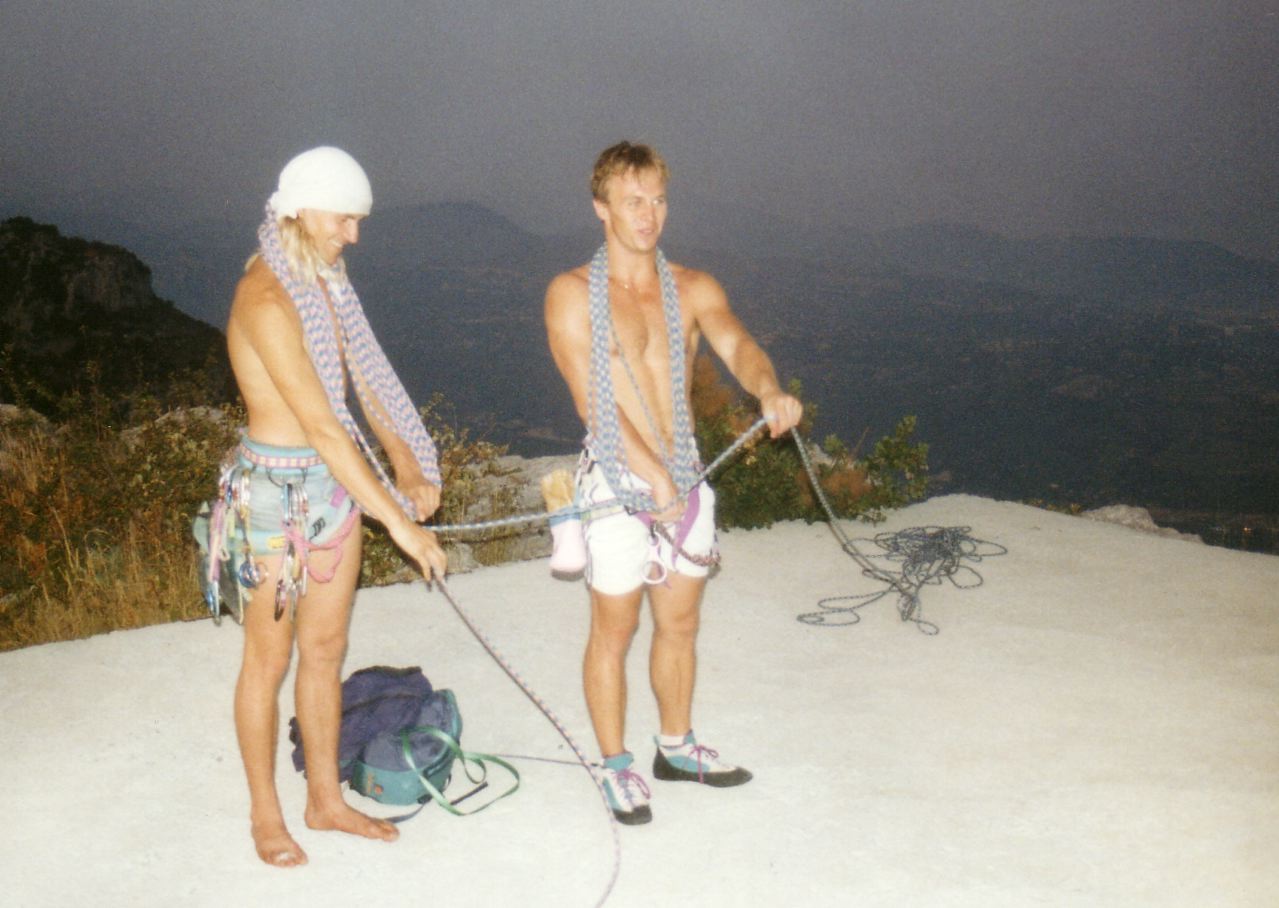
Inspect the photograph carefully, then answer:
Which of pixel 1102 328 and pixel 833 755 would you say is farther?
pixel 1102 328

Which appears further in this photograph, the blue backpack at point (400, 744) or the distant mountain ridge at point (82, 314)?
the distant mountain ridge at point (82, 314)

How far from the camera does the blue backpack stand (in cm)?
336

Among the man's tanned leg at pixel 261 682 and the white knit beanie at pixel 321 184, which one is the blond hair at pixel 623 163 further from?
the man's tanned leg at pixel 261 682

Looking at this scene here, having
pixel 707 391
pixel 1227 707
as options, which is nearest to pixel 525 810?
pixel 1227 707

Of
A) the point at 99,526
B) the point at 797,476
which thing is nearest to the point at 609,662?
the point at 797,476

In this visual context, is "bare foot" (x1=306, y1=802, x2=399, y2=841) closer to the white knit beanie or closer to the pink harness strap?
the pink harness strap

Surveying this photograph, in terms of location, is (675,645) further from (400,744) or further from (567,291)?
(567,291)

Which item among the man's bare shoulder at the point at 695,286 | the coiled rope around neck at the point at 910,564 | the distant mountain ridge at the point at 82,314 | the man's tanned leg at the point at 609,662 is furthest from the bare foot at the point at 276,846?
the distant mountain ridge at the point at 82,314

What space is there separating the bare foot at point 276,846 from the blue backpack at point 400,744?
12.6 inches

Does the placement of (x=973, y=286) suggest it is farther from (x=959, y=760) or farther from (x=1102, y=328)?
(x=959, y=760)

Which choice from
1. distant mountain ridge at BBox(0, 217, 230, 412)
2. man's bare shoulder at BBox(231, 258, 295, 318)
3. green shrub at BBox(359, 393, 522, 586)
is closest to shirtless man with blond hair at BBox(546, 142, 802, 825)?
man's bare shoulder at BBox(231, 258, 295, 318)

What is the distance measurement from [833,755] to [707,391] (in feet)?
15.1

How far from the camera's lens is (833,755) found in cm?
373

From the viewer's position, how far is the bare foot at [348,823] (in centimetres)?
314
